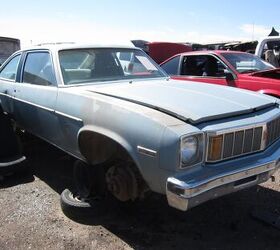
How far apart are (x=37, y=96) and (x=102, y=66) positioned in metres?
0.81

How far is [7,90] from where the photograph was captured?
5.61 meters

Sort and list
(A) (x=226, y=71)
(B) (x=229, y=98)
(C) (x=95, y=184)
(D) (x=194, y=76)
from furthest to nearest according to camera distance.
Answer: (D) (x=194, y=76)
(A) (x=226, y=71)
(C) (x=95, y=184)
(B) (x=229, y=98)

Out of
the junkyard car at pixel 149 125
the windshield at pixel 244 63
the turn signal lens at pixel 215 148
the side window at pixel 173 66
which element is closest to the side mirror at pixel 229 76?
the windshield at pixel 244 63

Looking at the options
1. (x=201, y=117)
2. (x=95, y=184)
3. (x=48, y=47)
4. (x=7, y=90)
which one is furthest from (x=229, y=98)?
(x=7, y=90)

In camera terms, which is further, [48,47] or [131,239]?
[48,47]

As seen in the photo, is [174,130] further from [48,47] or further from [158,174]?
[48,47]

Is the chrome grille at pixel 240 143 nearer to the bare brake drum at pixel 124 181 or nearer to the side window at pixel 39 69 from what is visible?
the bare brake drum at pixel 124 181

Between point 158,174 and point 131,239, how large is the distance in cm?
84

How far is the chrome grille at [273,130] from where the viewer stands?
3626mm

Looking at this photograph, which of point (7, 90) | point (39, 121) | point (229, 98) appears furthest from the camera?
point (7, 90)

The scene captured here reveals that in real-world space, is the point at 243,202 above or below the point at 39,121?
below

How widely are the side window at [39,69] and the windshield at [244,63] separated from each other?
3679 millimetres

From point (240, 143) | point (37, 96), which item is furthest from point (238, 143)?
point (37, 96)

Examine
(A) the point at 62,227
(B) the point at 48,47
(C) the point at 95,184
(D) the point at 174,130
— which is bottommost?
(A) the point at 62,227
